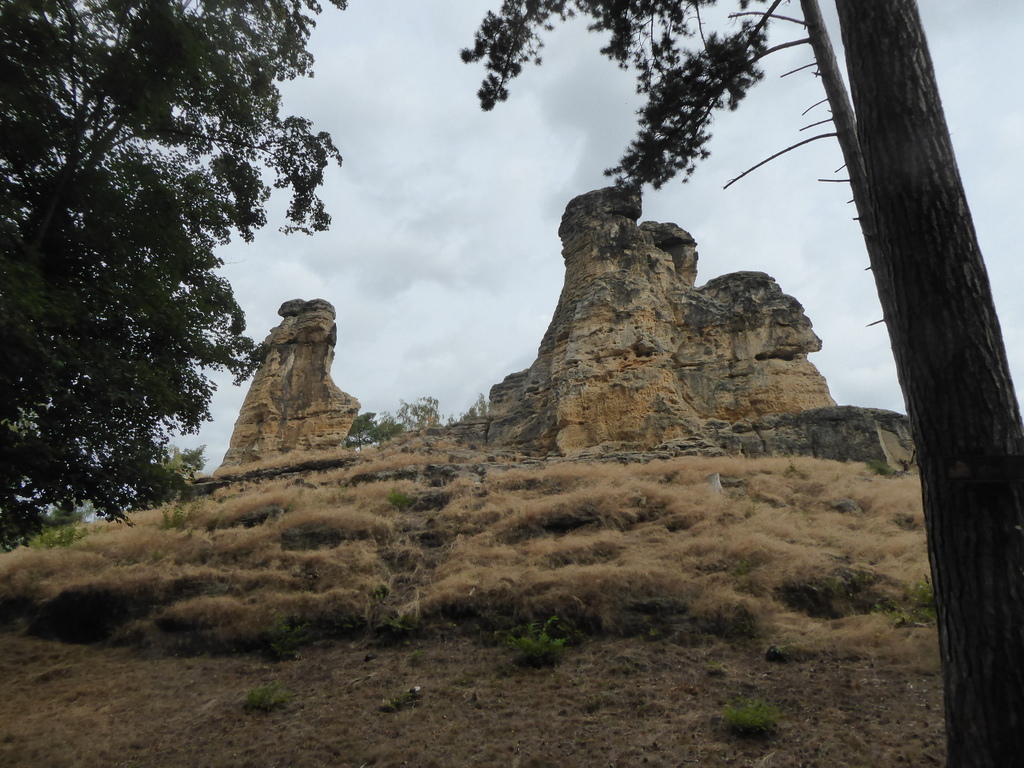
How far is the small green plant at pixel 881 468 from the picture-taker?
750 inches

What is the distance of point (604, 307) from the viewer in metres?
25.9

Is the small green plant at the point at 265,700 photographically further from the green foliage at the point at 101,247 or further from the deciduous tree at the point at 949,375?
the deciduous tree at the point at 949,375

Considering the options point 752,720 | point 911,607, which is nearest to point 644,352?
point 911,607

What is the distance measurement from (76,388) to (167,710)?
398 cm

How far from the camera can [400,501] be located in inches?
591

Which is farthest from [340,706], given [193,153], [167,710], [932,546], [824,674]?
[193,153]

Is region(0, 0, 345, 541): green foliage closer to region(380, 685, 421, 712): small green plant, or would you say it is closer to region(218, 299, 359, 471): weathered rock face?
region(380, 685, 421, 712): small green plant

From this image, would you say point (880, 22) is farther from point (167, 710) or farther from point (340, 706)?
point (167, 710)

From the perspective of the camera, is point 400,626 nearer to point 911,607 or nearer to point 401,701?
point 401,701

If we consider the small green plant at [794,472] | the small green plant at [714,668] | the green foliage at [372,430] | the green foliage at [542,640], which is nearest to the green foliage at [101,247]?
the green foliage at [542,640]

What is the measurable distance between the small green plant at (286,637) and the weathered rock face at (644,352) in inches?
577

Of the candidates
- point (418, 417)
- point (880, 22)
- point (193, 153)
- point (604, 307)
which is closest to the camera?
point (880, 22)

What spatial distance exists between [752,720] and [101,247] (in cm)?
883

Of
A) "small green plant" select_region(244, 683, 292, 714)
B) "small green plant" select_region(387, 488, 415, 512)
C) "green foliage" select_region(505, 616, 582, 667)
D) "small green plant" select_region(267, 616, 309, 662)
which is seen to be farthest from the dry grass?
"small green plant" select_region(244, 683, 292, 714)
